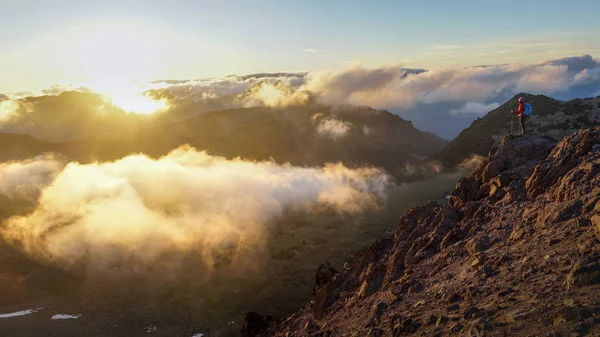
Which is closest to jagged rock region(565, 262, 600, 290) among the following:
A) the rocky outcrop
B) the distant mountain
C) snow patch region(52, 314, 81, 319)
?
the rocky outcrop

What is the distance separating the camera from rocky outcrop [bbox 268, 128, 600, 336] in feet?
81.8

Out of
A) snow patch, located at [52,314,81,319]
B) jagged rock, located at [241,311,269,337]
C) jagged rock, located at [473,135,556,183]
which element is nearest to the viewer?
jagged rock, located at [473,135,556,183]

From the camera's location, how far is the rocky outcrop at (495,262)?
24.9 meters

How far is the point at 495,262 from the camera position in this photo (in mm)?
32062

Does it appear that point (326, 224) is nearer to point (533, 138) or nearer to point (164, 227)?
point (164, 227)

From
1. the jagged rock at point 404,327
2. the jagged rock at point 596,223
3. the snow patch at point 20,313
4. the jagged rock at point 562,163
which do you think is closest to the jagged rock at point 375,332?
the jagged rock at point 404,327

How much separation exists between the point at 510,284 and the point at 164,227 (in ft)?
408

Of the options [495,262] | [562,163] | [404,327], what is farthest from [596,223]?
[404,327]

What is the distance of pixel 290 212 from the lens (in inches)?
6624

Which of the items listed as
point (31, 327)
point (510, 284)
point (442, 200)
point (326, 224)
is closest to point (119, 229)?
point (31, 327)

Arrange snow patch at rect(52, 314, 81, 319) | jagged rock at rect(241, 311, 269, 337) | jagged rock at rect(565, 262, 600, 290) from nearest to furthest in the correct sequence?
jagged rock at rect(565, 262, 600, 290) < jagged rock at rect(241, 311, 269, 337) < snow patch at rect(52, 314, 81, 319)

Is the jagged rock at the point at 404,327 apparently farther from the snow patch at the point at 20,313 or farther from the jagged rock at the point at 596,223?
the snow patch at the point at 20,313

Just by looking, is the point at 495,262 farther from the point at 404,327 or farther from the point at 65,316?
the point at 65,316

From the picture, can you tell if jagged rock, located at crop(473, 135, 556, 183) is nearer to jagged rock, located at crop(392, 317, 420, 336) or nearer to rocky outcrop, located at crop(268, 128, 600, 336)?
rocky outcrop, located at crop(268, 128, 600, 336)
